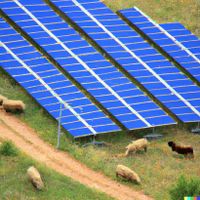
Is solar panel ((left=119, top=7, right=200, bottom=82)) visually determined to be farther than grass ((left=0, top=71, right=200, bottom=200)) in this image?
Yes

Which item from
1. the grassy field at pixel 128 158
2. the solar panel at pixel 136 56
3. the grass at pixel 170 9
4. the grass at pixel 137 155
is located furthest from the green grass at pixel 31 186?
the grass at pixel 170 9

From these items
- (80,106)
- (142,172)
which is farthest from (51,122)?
(142,172)

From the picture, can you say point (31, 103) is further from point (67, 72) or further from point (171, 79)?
point (171, 79)

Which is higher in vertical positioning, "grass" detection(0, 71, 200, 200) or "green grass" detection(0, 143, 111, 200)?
"grass" detection(0, 71, 200, 200)

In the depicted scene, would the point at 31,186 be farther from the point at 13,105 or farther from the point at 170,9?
the point at 170,9

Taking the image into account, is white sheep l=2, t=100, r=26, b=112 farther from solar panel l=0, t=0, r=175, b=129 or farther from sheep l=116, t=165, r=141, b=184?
sheep l=116, t=165, r=141, b=184

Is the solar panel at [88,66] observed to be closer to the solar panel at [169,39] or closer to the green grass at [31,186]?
the solar panel at [169,39]

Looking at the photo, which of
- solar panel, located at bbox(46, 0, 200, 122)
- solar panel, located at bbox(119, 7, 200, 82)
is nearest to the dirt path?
solar panel, located at bbox(46, 0, 200, 122)
